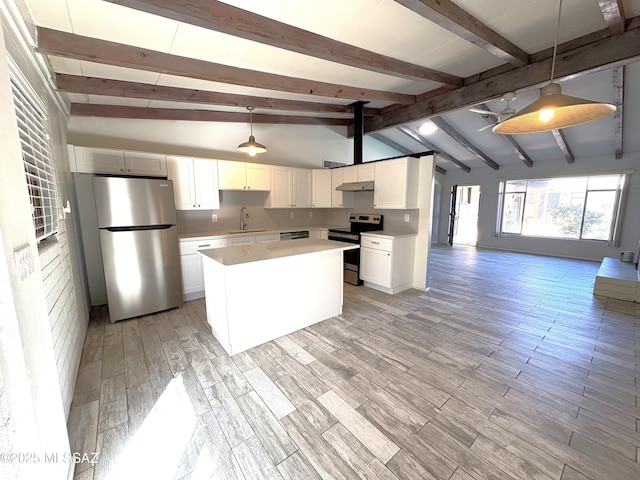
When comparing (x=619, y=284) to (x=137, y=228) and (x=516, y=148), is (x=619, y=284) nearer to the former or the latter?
(x=516, y=148)

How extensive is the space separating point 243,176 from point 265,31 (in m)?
2.56

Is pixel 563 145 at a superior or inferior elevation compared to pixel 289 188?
superior

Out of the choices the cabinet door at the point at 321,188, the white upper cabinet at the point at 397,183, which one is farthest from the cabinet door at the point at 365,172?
the cabinet door at the point at 321,188

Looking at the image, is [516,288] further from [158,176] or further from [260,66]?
[158,176]

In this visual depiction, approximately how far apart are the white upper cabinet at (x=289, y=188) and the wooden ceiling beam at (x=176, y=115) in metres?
0.87

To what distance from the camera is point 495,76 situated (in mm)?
3223

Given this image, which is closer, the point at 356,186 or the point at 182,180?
the point at 182,180

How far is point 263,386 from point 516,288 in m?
4.30

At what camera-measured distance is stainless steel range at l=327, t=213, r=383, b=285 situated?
4.46 meters

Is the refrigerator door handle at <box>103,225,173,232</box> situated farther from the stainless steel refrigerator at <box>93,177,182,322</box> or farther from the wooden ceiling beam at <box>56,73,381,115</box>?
the wooden ceiling beam at <box>56,73,381,115</box>

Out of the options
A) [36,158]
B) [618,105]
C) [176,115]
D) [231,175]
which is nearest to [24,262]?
[36,158]

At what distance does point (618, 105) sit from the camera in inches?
160

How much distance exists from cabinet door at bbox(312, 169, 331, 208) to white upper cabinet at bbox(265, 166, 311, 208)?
4.9 inches

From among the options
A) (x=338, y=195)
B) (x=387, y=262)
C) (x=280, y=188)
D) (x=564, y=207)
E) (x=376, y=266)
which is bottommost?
(x=376, y=266)
